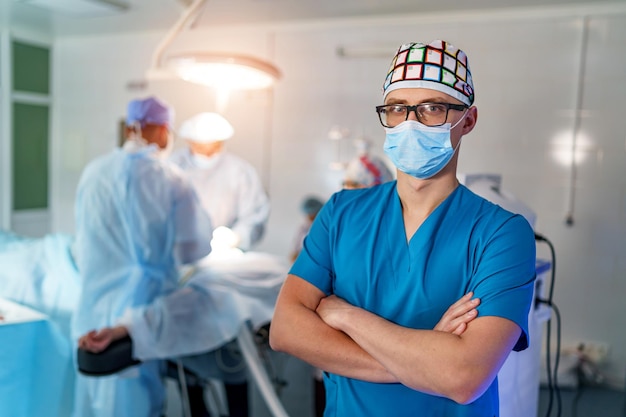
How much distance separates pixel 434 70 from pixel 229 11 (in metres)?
2.95

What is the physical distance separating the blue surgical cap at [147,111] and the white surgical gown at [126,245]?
0.48 ft

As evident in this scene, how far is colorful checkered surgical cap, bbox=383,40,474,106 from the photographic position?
3.31 feet

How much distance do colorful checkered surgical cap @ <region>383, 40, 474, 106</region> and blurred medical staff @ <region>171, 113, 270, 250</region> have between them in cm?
200

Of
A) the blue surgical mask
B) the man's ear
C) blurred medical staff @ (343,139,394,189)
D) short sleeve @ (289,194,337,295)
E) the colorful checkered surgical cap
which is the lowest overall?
short sleeve @ (289,194,337,295)

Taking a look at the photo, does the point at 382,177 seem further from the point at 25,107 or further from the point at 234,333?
the point at 25,107

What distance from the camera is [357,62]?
3.74 metres

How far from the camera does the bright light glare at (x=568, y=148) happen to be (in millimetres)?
3225

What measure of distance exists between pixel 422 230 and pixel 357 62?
2.85m

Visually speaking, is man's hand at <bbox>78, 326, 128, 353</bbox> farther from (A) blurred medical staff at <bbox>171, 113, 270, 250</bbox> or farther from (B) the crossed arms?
(A) blurred medical staff at <bbox>171, 113, 270, 250</bbox>

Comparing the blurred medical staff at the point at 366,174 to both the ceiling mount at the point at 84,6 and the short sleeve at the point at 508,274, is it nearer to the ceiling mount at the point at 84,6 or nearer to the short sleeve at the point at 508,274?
the short sleeve at the point at 508,274

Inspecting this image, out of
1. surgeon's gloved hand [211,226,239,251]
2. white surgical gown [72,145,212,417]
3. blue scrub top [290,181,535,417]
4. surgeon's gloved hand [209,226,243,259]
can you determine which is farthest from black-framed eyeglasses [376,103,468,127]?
surgeon's gloved hand [211,226,239,251]

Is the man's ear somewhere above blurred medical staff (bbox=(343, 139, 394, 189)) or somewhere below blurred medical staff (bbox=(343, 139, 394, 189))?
above

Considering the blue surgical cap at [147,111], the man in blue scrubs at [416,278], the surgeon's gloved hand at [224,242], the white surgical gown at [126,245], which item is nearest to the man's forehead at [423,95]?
the man in blue scrubs at [416,278]

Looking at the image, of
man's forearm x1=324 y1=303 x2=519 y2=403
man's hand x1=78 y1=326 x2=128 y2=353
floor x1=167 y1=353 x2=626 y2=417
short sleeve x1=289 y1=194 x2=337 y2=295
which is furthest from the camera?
floor x1=167 y1=353 x2=626 y2=417
